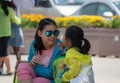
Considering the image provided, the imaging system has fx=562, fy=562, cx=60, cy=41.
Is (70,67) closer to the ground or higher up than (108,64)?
higher up

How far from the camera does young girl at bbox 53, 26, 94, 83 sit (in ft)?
19.5

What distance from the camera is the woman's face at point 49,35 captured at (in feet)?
20.8

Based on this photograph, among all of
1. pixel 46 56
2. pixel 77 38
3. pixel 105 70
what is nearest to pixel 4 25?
pixel 105 70

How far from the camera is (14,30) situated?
11484mm

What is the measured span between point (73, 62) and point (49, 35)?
55 centimetres

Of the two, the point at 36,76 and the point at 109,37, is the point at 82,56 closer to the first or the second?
the point at 36,76

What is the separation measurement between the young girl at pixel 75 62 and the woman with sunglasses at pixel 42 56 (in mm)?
188

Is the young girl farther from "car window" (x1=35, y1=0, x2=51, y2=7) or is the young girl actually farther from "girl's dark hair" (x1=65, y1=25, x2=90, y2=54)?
"car window" (x1=35, y1=0, x2=51, y2=7)

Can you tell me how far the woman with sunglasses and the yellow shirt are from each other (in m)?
0.32

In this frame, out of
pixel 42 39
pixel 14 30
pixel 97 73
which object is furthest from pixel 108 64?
pixel 42 39

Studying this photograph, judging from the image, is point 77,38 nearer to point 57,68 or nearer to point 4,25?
point 57,68

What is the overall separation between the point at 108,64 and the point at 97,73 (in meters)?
1.54

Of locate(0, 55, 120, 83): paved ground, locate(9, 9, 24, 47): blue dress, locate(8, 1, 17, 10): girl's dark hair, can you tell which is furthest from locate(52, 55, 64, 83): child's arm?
locate(9, 9, 24, 47): blue dress

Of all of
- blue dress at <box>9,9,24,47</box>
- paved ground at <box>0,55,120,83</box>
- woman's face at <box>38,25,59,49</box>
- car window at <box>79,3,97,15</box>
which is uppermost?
woman's face at <box>38,25,59,49</box>
